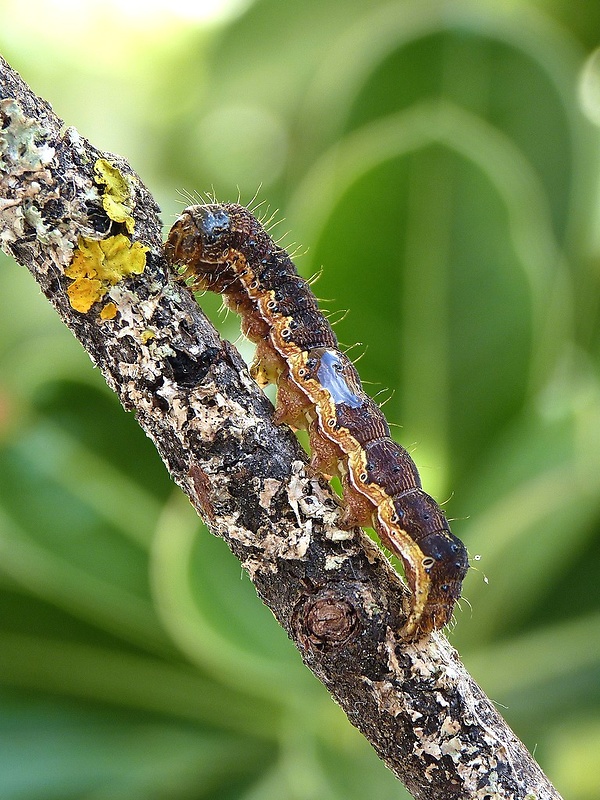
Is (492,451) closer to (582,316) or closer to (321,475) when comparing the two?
(582,316)

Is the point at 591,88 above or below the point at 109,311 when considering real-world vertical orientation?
above

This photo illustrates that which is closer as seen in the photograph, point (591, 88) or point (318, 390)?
point (318, 390)

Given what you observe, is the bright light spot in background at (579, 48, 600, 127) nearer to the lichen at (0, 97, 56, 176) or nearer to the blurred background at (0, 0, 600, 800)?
the blurred background at (0, 0, 600, 800)

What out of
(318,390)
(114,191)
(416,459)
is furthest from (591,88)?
(114,191)

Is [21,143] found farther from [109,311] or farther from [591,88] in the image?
[591,88]

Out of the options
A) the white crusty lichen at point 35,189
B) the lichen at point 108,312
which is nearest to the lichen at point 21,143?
the white crusty lichen at point 35,189

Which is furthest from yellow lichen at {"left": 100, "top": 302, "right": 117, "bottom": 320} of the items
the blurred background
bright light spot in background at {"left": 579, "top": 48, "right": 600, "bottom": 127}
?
bright light spot in background at {"left": 579, "top": 48, "right": 600, "bottom": 127}

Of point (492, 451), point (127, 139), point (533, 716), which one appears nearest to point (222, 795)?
point (533, 716)

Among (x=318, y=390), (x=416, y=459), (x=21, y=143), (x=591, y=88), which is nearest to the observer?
(x=21, y=143)
